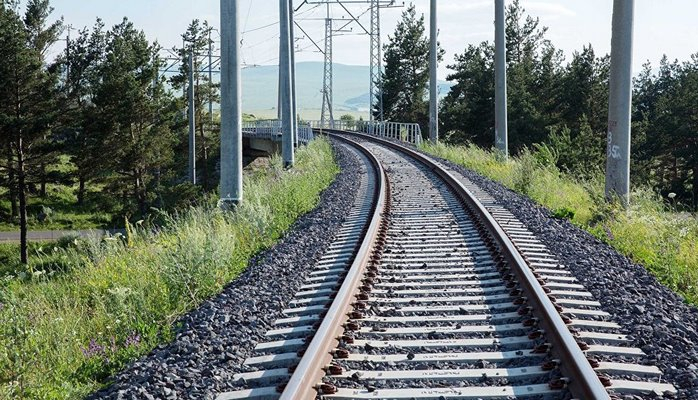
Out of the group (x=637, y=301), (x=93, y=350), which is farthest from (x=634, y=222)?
(x=93, y=350)

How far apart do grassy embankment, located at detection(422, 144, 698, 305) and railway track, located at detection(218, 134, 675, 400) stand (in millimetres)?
1186

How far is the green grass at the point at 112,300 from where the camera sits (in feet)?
18.5

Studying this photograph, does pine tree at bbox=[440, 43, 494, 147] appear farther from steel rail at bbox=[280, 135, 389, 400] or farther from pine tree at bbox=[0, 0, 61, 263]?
steel rail at bbox=[280, 135, 389, 400]

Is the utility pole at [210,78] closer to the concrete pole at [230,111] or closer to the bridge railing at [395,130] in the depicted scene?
the bridge railing at [395,130]

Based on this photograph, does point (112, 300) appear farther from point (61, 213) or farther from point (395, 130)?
point (61, 213)

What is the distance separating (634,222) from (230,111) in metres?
Result: 6.23

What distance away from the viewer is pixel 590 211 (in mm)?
12930

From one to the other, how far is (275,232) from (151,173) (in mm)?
57990

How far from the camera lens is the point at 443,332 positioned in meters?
6.00

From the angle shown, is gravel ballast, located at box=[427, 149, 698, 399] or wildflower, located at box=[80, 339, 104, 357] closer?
gravel ballast, located at box=[427, 149, 698, 399]

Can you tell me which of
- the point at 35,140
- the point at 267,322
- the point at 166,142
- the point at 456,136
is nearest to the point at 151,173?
the point at 166,142

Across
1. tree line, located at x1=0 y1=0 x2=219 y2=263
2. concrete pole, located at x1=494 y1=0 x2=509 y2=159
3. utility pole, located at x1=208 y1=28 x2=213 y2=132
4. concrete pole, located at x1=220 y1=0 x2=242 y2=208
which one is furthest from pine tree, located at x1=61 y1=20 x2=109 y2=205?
concrete pole, located at x1=220 y1=0 x2=242 y2=208

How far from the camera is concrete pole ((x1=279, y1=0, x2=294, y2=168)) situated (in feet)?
77.2

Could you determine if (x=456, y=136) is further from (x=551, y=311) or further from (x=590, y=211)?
(x=551, y=311)
